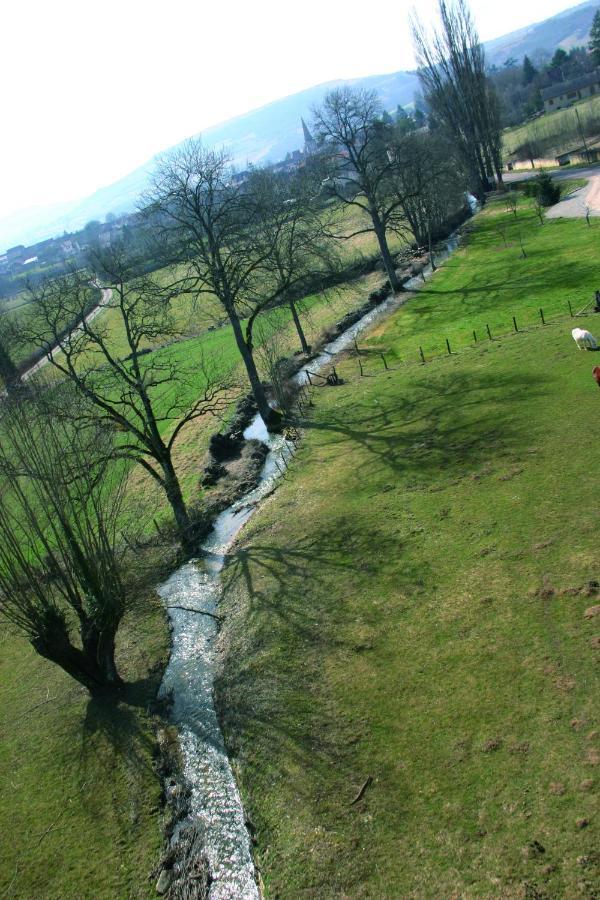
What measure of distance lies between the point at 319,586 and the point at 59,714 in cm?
857

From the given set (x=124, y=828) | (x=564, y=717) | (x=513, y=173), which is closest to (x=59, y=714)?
(x=124, y=828)

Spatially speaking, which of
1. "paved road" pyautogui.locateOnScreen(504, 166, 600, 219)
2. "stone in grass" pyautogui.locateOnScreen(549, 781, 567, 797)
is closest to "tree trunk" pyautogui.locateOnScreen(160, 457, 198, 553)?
"stone in grass" pyautogui.locateOnScreen(549, 781, 567, 797)

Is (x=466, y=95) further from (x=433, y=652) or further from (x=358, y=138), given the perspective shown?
(x=433, y=652)

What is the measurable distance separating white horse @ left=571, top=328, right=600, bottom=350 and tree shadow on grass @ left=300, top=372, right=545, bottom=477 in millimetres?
2580

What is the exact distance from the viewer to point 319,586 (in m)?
20.6

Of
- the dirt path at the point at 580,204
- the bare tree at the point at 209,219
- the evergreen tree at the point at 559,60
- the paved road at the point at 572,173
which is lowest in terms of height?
the dirt path at the point at 580,204

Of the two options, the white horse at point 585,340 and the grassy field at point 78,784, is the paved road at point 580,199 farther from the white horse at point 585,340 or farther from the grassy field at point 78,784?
the grassy field at point 78,784

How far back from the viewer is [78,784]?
16.5 metres

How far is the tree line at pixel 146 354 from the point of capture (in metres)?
18.7

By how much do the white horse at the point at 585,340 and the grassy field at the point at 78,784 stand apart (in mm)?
20795

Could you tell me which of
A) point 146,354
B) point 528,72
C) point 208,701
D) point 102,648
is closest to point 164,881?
point 208,701

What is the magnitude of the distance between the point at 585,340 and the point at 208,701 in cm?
2117

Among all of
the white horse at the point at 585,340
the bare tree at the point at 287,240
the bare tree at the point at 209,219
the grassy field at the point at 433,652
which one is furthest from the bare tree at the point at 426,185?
the grassy field at the point at 433,652

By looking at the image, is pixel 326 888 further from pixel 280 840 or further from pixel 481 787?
pixel 481 787
